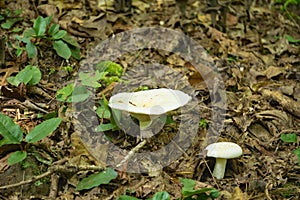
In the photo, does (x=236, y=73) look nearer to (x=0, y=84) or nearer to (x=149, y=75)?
(x=149, y=75)

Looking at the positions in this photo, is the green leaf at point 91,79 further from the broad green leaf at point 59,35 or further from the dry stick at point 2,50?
the dry stick at point 2,50

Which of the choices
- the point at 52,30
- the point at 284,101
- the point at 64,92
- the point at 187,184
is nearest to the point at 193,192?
the point at 187,184

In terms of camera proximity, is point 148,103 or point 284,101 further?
point 284,101

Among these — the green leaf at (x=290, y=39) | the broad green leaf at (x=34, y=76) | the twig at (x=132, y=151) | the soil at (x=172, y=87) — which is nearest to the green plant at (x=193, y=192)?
the soil at (x=172, y=87)

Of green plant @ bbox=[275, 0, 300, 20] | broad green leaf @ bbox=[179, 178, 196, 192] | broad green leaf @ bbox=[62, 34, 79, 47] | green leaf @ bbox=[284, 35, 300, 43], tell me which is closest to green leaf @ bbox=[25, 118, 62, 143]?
broad green leaf @ bbox=[179, 178, 196, 192]

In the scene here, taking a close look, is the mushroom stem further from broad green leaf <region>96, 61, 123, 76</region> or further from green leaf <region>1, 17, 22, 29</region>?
green leaf <region>1, 17, 22, 29</region>

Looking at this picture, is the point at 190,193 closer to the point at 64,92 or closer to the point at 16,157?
the point at 16,157

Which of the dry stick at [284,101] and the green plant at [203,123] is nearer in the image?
the green plant at [203,123]
